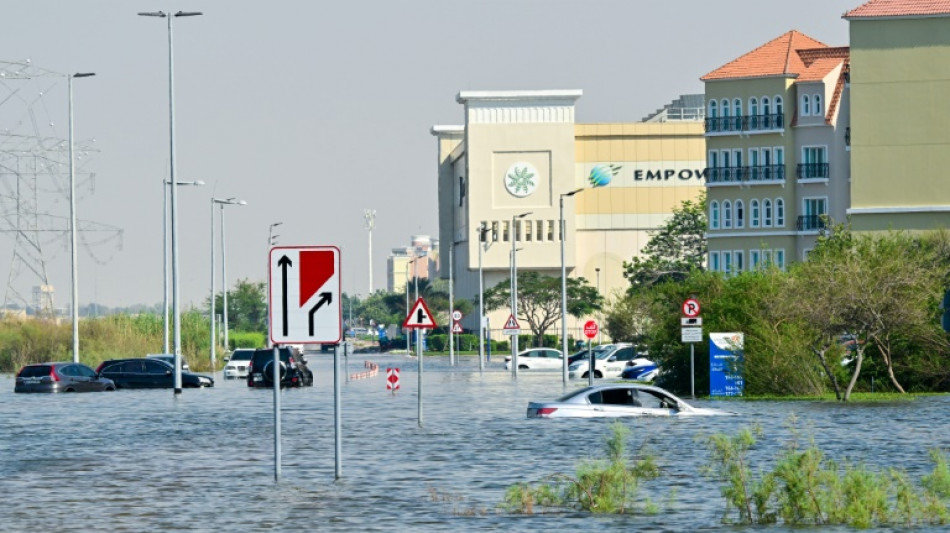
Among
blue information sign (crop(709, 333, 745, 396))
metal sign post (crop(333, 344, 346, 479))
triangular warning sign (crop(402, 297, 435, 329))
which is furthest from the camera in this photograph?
blue information sign (crop(709, 333, 745, 396))

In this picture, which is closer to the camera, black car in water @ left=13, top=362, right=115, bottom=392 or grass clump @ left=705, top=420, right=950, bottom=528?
grass clump @ left=705, top=420, right=950, bottom=528

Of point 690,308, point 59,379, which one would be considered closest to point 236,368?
point 59,379

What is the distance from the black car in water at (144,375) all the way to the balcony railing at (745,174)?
1929 inches

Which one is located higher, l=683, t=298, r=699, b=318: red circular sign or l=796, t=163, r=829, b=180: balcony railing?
l=796, t=163, r=829, b=180: balcony railing

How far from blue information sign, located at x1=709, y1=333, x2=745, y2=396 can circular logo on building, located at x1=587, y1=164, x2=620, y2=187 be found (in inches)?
4278

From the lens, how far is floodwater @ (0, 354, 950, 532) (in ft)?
65.9

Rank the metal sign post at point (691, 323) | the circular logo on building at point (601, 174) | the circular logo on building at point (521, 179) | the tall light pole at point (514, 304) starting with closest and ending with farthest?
1. the metal sign post at point (691, 323)
2. the tall light pole at point (514, 304)
3. the circular logo on building at point (521, 179)
4. the circular logo on building at point (601, 174)

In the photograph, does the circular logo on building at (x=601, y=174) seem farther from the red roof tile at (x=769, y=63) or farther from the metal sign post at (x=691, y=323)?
the metal sign post at (x=691, y=323)

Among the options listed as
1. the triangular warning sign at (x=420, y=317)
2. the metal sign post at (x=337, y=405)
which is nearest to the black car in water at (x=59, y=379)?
the triangular warning sign at (x=420, y=317)

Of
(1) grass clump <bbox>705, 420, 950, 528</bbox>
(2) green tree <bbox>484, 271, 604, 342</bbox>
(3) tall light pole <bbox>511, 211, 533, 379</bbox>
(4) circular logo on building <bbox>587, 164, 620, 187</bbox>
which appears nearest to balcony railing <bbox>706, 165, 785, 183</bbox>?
(3) tall light pole <bbox>511, 211, 533, 379</bbox>

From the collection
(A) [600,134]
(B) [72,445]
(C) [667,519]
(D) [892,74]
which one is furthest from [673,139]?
(C) [667,519]

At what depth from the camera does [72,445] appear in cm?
3438

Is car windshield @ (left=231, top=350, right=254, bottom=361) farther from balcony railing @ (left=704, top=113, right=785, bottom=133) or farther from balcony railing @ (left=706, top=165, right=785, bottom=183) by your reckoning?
balcony railing @ (left=704, top=113, right=785, bottom=133)

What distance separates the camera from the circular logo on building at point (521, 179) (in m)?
161
